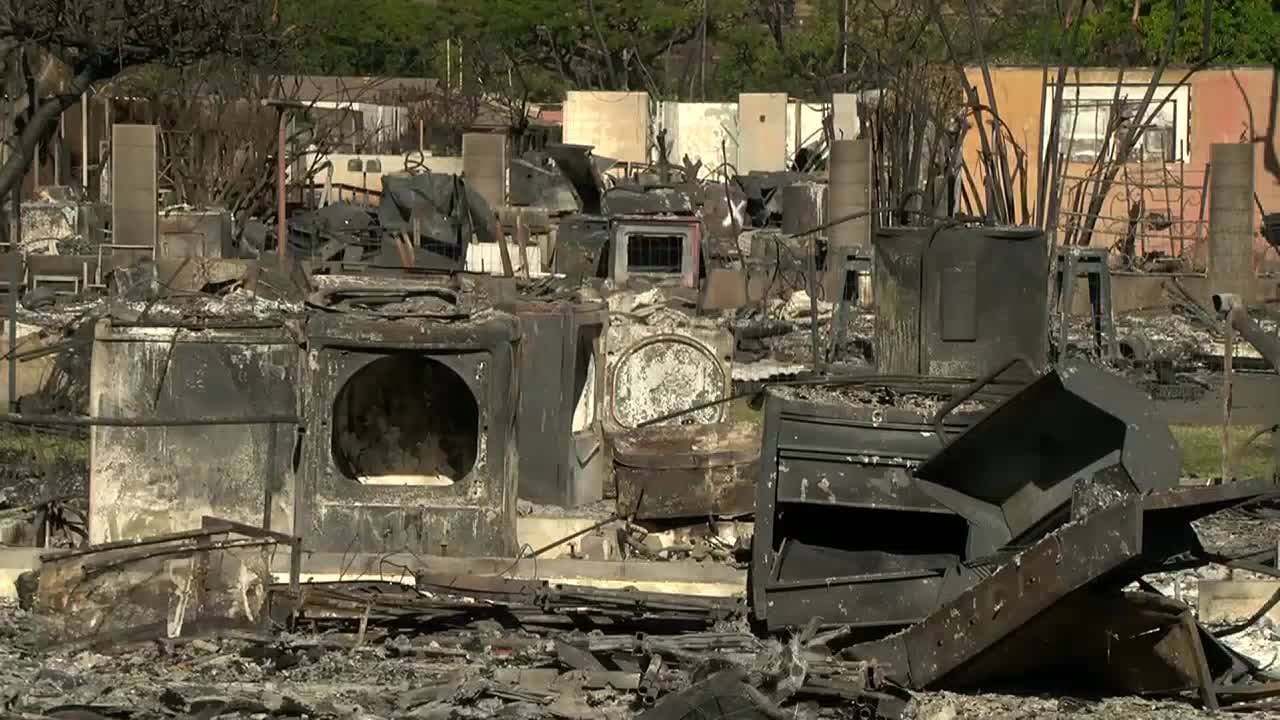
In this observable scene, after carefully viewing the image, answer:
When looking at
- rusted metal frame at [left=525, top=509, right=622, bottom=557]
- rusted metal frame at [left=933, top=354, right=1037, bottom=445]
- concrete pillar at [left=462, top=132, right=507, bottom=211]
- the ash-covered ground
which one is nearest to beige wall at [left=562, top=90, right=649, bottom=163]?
concrete pillar at [left=462, top=132, right=507, bottom=211]

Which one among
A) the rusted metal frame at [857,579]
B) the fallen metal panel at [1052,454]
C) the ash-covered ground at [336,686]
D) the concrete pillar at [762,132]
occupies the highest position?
the concrete pillar at [762,132]

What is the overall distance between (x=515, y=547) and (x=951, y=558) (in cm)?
247

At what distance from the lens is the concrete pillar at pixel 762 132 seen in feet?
137

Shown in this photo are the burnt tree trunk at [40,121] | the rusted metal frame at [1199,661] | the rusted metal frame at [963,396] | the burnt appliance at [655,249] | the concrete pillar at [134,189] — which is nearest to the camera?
the rusted metal frame at [1199,661]

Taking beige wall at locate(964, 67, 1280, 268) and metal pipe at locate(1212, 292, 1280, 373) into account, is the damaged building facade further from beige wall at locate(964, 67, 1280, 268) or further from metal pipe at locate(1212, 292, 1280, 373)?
beige wall at locate(964, 67, 1280, 268)

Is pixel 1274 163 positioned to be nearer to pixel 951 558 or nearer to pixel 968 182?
pixel 968 182

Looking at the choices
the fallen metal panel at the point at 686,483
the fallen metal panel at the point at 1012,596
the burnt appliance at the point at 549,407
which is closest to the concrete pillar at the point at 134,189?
the burnt appliance at the point at 549,407

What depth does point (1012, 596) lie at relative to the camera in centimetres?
779

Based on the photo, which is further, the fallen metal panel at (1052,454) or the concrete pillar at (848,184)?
the concrete pillar at (848,184)

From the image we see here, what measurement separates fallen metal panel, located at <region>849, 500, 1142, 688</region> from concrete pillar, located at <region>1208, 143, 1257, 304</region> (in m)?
16.1

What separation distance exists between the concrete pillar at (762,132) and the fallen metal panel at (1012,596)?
34.0m

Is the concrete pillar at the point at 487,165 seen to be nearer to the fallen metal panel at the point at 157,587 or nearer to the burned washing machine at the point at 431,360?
the burned washing machine at the point at 431,360

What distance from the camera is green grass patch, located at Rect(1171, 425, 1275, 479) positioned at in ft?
42.3

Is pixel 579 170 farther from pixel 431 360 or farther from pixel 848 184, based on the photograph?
pixel 431 360
